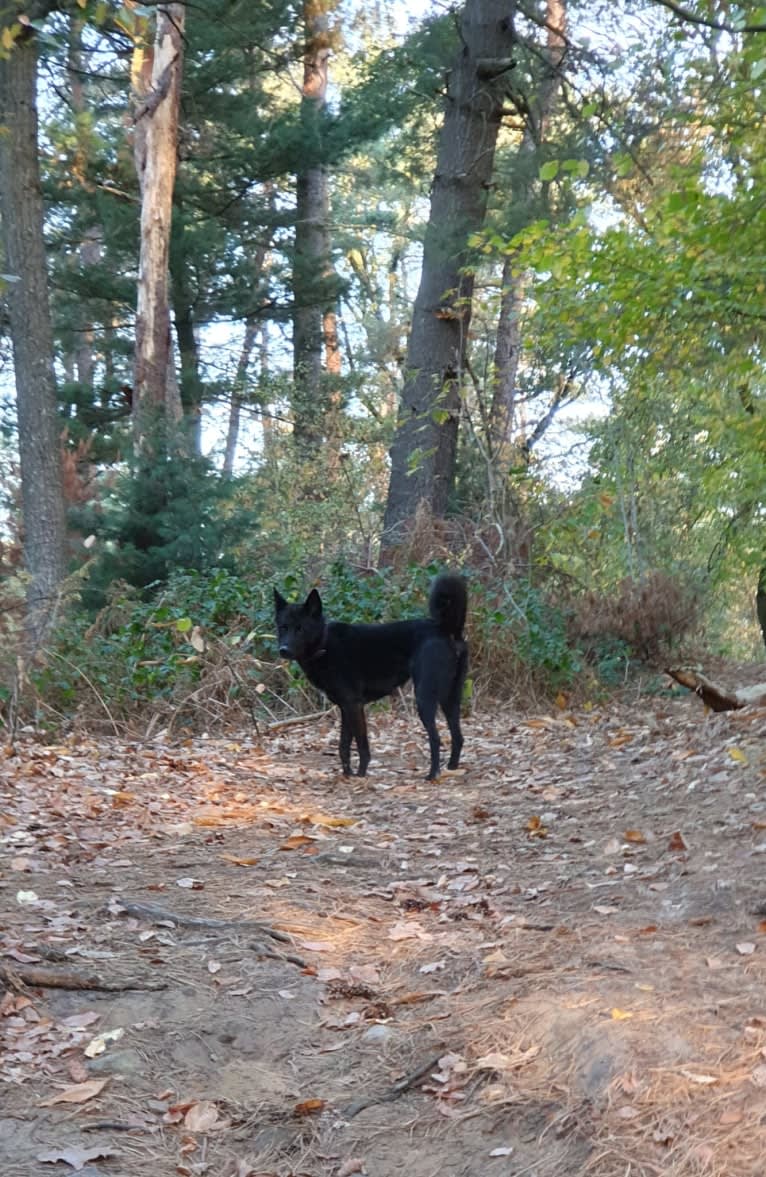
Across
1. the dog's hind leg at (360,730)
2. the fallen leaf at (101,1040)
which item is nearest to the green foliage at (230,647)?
the dog's hind leg at (360,730)

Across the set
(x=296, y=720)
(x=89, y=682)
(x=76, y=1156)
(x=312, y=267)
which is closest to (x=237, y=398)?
(x=312, y=267)

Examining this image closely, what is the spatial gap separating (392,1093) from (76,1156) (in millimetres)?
884

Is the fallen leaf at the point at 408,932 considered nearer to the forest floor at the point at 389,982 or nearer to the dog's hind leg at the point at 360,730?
the forest floor at the point at 389,982

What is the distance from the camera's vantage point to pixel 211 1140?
9.57 feet

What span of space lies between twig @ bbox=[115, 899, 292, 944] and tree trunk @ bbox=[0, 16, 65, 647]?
857 cm

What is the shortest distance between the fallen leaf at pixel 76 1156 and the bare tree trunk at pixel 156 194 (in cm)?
1254

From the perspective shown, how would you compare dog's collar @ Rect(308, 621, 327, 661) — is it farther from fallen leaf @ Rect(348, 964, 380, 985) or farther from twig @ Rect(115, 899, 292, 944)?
fallen leaf @ Rect(348, 964, 380, 985)

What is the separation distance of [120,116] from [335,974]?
18.4 meters

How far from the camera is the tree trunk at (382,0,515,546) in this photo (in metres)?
12.8

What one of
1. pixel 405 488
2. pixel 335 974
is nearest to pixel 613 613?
pixel 405 488

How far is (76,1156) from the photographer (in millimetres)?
2756

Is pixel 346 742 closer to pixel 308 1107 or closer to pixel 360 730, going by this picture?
pixel 360 730

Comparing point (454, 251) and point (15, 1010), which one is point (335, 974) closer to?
point (15, 1010)

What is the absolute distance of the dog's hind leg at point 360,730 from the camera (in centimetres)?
784
